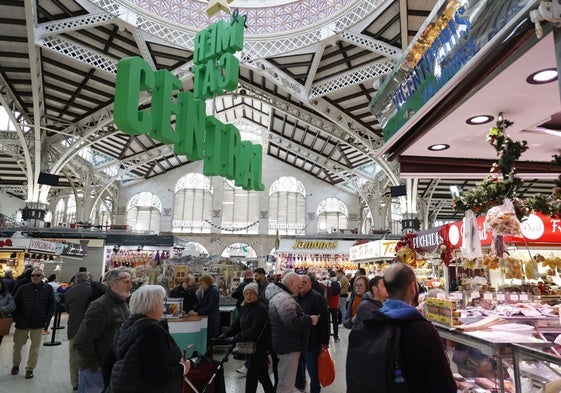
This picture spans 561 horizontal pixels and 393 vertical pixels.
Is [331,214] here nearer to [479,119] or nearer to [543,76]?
[479,119]

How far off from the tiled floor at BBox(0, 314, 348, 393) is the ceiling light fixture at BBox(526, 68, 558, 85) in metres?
3.82

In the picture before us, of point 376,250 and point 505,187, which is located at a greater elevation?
point 505,187

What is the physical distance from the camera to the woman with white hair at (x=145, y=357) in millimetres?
2221

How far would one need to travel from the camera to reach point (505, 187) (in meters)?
3.27

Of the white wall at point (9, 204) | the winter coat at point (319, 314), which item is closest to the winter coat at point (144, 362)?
the winter coat at point (319, 314)

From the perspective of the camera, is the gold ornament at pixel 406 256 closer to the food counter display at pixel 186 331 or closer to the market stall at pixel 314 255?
the food counter display at pixel 186 331

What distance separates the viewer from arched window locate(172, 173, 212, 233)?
2897 cm

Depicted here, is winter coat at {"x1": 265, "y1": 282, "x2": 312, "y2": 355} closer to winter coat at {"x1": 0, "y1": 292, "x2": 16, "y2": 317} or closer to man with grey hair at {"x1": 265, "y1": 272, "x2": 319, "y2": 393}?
man with grey hair at {"x1": 265, "y1": 272, "x2": 319, "y2": 393}

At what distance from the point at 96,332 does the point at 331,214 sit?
27.0 meters

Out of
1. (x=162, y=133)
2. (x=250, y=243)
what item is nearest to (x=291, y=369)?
(x=162, y=133)

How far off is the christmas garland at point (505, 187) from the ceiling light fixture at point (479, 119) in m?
0.07

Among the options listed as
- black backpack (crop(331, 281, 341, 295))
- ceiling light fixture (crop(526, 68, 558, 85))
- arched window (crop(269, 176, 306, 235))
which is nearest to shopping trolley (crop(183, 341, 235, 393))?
ceiling light fixture (crop(526, 68, 558, 85))

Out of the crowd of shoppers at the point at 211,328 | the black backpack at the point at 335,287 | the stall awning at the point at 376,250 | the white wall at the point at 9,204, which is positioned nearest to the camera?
the crowd of shoppers at the point at 211,328

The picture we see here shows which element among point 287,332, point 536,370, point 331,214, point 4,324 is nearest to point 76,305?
point 4,324
